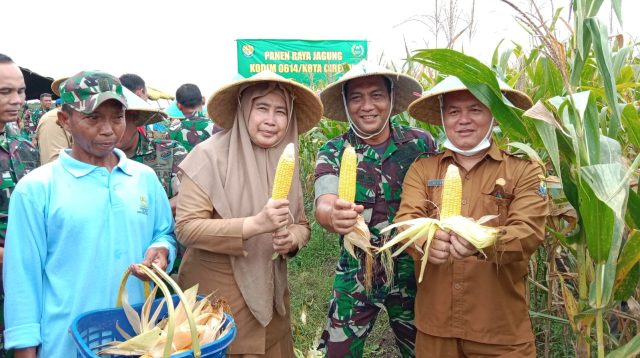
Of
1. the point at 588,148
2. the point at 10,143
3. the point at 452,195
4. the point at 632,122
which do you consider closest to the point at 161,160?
the point at 10,143

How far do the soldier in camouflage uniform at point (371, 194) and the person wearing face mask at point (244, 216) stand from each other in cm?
33

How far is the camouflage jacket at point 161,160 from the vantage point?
317cm

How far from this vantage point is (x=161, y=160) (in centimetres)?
321

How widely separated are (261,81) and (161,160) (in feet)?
3.94

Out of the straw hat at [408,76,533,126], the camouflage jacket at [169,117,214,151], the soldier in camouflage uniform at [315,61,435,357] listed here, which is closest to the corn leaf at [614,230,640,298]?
the straw hat at [408,76,533,126]

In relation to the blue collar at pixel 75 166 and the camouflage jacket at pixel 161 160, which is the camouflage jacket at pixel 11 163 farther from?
the camouflage jacket at pixel 161 160

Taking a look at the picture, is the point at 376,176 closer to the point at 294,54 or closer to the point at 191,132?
the point at 191,132

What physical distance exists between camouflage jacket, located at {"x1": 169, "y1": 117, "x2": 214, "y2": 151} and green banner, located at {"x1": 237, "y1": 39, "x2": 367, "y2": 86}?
10.4 m

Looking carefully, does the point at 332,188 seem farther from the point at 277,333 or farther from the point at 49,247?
the point at 49,247

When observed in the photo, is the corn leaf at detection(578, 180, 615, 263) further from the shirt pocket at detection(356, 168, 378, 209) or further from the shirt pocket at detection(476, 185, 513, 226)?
→ the shirt pocket at detection(356, 168, 378, 209)

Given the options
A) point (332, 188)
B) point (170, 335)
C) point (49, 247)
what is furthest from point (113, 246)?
point (332, 188)

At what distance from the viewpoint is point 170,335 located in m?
1.49

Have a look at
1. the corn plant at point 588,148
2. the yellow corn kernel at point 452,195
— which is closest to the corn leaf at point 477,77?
the corn plant at point 588,148

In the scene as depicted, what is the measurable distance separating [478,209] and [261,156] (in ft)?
3.62
